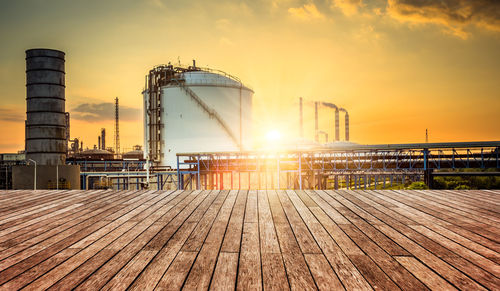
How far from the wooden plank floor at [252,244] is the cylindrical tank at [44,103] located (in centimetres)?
1880

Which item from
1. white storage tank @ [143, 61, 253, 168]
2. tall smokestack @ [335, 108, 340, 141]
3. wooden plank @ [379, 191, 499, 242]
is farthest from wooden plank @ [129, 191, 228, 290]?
tall smokestack @ [335, 108, 340, 141]

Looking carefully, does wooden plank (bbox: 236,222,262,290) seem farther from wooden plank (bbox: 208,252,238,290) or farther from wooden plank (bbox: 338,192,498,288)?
wooden plank (bbox: 338,192,498,288)

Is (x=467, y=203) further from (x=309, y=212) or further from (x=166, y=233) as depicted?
(x=166, y=233)

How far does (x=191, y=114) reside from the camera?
33219 millimetres

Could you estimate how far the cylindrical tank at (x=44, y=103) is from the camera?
21.7 m

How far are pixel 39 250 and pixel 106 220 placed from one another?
49.1 inches

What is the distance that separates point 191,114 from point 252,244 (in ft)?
101

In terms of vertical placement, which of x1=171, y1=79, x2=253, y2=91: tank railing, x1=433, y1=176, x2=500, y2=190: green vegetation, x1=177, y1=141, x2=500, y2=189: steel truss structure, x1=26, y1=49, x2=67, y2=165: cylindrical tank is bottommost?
x1=433, y1=176, x2=500, y2=190: green vegetation

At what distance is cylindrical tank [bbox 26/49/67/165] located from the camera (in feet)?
71.1

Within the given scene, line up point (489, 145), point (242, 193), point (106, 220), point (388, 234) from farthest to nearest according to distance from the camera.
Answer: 1. point (489, 145)
2. point (242, 193)
3. point (106, 220)
4. point (388, 234)

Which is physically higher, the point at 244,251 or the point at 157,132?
the point at 157,132

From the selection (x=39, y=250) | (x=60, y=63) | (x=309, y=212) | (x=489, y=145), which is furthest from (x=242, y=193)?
(x=489, y=145)

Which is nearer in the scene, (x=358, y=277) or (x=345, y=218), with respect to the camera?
(x=358, y=277)

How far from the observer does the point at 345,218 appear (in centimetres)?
446
